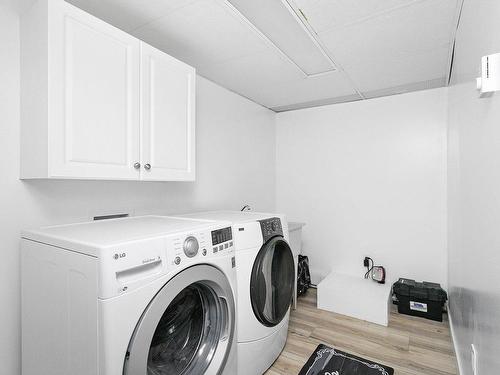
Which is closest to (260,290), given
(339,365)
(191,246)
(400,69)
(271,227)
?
(271,227)

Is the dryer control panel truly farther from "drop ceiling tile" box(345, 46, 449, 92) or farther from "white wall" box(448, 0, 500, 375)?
"drop ceiling tile" box(345, 46, 449, 92)

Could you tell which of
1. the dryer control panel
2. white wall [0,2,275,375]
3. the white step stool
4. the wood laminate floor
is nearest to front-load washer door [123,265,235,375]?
the dryer control panel

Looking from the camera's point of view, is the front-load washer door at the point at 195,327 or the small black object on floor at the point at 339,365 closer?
the front-load washer door at the point at 195,327

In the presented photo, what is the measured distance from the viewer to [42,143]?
1156mm

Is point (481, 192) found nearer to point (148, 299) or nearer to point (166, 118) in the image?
point (148, 299)

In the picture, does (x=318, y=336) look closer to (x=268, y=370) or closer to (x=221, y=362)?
(x=268, y=370)

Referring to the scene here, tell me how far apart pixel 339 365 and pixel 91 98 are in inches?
84.9

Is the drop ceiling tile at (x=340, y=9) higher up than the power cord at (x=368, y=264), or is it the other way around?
the drop ceiling tile at (x=340, y=9)

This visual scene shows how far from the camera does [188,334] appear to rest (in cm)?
138

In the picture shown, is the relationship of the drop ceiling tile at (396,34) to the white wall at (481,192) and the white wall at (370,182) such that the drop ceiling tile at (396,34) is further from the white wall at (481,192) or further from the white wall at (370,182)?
the white wall at (370,182)

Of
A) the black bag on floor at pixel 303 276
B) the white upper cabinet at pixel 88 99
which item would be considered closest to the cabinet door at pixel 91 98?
the white upper cabinet at pixel 88 99

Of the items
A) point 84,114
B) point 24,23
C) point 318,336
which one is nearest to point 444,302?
point 318,336

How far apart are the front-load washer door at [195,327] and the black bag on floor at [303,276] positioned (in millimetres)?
1589

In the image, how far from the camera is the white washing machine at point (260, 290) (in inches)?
61.4
